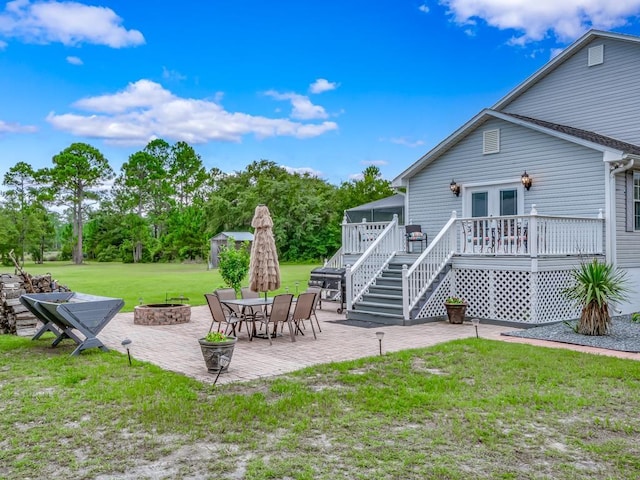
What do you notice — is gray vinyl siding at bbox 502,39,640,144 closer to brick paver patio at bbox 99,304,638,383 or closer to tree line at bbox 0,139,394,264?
brick paver patio at bbox 99,304,638,383

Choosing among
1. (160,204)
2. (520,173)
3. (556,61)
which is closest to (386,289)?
(520,173)

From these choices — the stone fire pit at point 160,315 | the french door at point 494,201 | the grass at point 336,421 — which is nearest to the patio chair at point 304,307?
the grass at point 336,421

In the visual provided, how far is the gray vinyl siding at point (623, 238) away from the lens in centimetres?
1202

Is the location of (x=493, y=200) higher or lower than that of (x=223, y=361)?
higher

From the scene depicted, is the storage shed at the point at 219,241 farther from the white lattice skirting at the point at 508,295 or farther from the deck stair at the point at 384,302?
the white lattice skirting at the point at 508,295

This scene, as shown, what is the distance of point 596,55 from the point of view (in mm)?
14336

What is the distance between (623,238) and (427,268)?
463cm

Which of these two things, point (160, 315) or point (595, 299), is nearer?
point (595, 299)

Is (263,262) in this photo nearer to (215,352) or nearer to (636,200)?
(215,352)

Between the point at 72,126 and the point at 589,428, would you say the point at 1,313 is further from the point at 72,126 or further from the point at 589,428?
the point at 72,126

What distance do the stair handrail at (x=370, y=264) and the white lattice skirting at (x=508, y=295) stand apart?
1.73 m

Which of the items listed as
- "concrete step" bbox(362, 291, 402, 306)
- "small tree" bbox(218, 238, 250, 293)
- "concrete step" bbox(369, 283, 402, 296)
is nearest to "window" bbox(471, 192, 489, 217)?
"concrete step" bbox(369, 283, 402, 296)

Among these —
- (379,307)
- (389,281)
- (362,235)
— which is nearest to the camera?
(379,307)

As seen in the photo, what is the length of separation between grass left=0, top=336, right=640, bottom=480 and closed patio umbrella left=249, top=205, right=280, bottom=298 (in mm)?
2810
